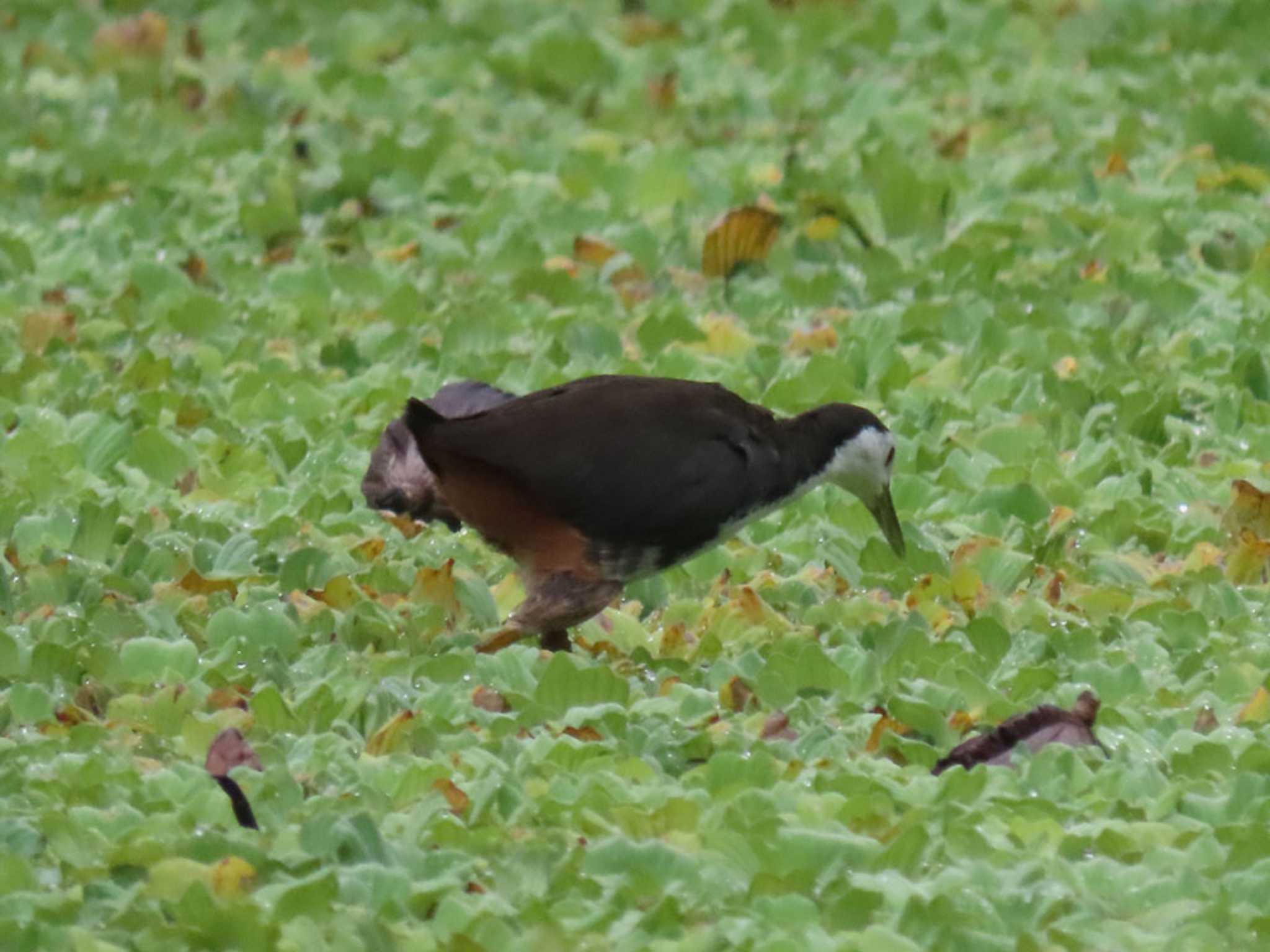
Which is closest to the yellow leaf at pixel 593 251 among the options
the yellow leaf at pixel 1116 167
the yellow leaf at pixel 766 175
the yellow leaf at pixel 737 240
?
the yellow leaf at pixel 737 240

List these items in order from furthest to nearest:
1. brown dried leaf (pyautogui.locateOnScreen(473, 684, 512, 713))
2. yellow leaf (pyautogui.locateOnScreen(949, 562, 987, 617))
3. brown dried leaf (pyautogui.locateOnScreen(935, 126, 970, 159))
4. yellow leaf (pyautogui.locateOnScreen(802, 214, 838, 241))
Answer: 1. brown dried leaf (pyautogui.locateOnScreen(935, 126, 970, 159))
2. yellow leaf (pyautogui.locateOnScreen(802, 214, 838, 241))
3. yellow leaf (pyautogui.locateOnScreen(949, 562, 987, 617))
4. brown dried leaf (pyautogui.locateOnScreen(473, 684, 512, 713))

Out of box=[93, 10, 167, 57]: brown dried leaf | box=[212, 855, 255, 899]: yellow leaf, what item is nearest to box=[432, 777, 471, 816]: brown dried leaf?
box=[212, 855, 255, 899]: yellow leaf

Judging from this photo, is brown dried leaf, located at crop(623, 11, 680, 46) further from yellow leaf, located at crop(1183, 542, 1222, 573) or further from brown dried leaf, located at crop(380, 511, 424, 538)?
yellow leaf, located at crop(1183, 542, 1222, 573)

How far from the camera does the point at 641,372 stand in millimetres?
6742

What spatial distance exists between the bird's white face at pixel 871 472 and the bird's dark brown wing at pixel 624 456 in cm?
27

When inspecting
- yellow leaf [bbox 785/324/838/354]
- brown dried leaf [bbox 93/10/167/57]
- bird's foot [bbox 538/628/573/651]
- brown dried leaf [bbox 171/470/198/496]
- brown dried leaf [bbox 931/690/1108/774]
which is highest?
brown dried leaf [bbox 93/10/167/57]

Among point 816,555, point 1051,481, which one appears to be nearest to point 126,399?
point 816,555

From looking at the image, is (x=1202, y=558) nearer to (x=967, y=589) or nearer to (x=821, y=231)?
(x=967, y=589)

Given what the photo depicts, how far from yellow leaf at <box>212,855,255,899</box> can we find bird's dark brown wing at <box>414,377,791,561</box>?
1.27m

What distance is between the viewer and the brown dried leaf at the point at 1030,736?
14.8 ft

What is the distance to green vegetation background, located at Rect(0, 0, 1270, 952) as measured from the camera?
12.9 ft

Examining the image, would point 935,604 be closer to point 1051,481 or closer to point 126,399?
point 1051,481

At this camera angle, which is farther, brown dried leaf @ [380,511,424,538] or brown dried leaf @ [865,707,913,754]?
brown dried leaf @ [380,511,424,538]

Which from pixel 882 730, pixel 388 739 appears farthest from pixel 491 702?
pixel 882 730
